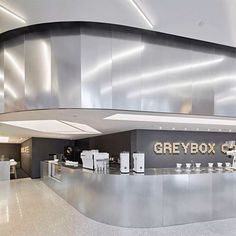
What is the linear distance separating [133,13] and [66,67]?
1.30 meters

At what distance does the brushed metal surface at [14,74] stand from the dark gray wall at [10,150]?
1706 cm

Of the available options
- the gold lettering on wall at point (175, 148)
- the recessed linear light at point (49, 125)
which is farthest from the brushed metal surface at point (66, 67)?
the gold lettering on wall at point (175, 148)

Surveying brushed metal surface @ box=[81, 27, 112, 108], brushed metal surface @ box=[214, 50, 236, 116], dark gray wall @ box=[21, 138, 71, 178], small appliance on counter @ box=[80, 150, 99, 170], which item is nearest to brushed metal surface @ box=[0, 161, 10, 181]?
dark gray wall @ box=[21, 138, 71, 178]

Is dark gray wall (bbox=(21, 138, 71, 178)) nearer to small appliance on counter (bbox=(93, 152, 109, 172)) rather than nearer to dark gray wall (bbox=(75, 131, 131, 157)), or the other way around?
dark gray wall (bbox=(75, 131, 131, 157))

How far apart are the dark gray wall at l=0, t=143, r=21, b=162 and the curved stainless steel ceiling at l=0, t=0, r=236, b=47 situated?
17810mm

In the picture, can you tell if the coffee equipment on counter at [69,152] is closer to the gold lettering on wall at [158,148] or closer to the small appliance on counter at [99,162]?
the gold lettering on wall at [158,148]

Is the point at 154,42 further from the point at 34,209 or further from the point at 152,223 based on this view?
the point at 34,209

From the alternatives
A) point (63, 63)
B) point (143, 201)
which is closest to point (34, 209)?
point (143, 201)

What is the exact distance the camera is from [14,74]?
4.04 metres

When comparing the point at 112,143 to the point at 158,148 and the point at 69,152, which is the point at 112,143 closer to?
the point at 158,148

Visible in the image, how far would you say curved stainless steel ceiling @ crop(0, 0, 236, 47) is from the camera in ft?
9.80

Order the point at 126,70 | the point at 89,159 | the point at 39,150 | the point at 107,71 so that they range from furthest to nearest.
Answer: the point at 39,150, the point at 89,159, the point at 126,70, the point at 107,71

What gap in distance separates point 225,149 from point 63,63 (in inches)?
253

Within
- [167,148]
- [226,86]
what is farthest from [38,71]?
[167,148]
